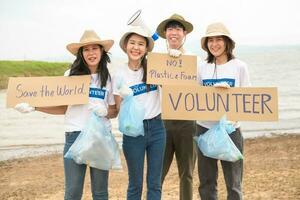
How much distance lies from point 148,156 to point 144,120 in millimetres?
355

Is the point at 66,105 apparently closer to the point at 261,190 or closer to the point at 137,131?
the point at 137,131

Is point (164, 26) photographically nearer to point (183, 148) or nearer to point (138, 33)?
point (138, 33)

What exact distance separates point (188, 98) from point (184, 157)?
29.0 inches

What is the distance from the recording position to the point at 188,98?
14.3 ft

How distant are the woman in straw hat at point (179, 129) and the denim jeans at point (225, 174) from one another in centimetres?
25

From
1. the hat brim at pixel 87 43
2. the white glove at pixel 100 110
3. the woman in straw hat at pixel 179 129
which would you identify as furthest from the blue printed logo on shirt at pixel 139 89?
the woman in straw hat at pixel 179 129

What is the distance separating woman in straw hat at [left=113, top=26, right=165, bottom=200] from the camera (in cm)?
406

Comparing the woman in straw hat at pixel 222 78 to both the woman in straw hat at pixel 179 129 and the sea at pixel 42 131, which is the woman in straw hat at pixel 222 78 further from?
the sea at pixel 42 131

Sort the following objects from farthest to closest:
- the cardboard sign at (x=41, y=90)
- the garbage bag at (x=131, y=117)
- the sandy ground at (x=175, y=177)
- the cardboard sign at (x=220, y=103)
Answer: the sandy ground at (x=175, y=177) → the cardboard sign at (x=220, y=103) → the cardboard sign at (x=41, y=90) → the garbage bag at (x=131, y=117)

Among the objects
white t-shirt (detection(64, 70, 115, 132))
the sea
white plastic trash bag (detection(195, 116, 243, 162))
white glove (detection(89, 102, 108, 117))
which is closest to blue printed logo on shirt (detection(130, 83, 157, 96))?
white t-shirt (detection(64, 70, 115, 132))

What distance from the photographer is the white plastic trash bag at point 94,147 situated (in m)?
3.80

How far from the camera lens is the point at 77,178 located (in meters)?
3.96

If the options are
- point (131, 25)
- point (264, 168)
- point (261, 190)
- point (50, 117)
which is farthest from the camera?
point (50, 117)

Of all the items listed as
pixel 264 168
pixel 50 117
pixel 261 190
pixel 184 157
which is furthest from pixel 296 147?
pixel 50 117
